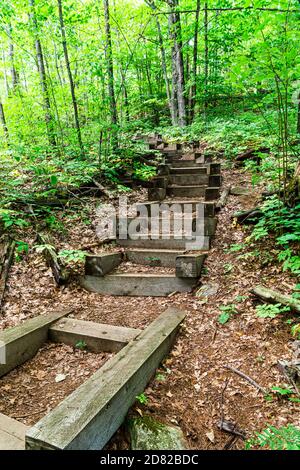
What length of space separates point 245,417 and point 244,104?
1582 centimetres

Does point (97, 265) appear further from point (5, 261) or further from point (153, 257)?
point (5, 261)

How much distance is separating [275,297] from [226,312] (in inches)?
23.6

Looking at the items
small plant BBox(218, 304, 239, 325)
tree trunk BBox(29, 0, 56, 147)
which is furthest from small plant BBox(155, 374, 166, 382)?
tree trunk BBox(29, 0, 56, 147)

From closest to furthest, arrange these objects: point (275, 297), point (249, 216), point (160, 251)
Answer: point (275, 297)
point (160, 251)
point (249, 216)

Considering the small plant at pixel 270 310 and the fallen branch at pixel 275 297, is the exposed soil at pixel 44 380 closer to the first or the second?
the small plant at pixel 270 310

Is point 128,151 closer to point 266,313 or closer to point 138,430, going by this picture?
point 266,313

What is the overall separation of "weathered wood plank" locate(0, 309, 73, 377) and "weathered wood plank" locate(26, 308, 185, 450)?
3.54ft

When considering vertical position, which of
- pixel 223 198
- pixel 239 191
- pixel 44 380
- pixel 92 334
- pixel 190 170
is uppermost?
pixel 190 170

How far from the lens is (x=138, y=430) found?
6.77 feet

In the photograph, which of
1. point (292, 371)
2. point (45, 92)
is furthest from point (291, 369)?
point (45, 92)

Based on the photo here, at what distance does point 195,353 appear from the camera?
10.1 ft

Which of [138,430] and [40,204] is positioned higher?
[40,204]

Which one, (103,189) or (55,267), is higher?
(103,189)

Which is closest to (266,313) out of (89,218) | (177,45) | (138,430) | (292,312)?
(292,312)
